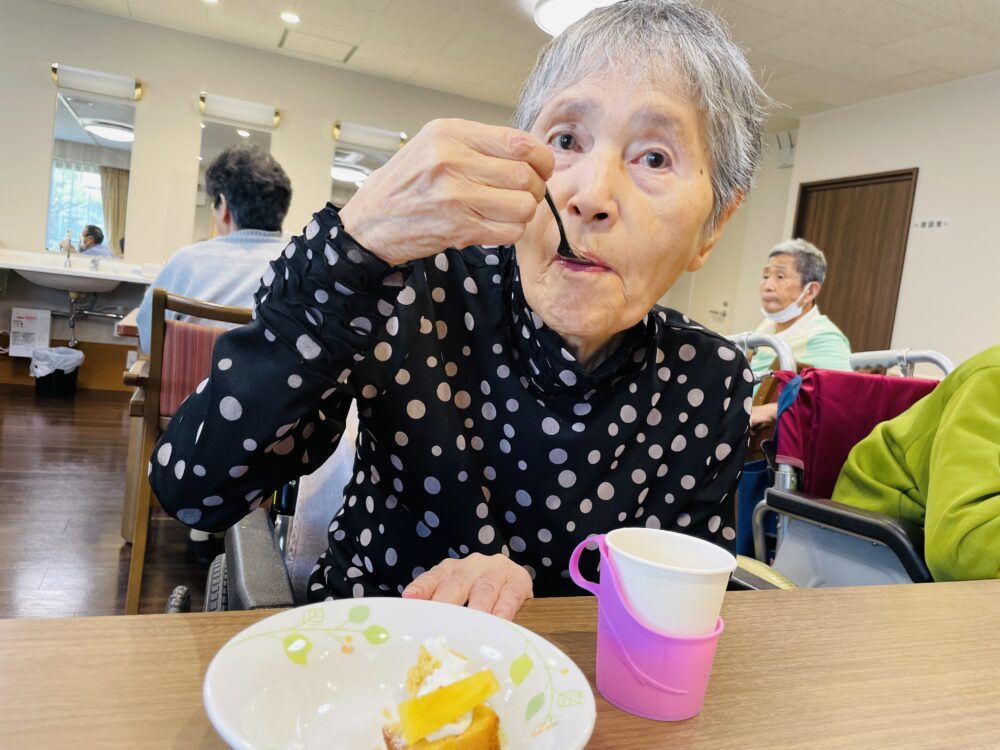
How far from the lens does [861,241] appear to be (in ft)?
20.4

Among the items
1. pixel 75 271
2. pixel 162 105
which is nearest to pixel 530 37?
pixel 162 105

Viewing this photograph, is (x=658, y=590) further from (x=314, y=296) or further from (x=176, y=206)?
(x=176, y=206)

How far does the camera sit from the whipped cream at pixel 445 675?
0.45 m

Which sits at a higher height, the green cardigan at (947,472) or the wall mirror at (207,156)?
the wall mirror at (207,156)

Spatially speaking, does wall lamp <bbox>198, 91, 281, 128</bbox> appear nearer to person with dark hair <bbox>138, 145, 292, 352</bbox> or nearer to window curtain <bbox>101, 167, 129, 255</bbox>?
window curtain <bbox>101, 167, 129, 255</bbox>

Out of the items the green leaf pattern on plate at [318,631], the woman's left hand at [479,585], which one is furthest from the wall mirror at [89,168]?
the green leaf pattern on plate at [318,631]

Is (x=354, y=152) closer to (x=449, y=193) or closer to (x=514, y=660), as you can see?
(x=449, y=193)

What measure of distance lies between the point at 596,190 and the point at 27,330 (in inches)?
251

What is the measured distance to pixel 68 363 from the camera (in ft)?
17.8

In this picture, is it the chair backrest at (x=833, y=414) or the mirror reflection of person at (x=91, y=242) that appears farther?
the mirror reflection of person at (x=91, y=242)

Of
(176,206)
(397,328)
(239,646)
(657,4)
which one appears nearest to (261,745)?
(239,646)

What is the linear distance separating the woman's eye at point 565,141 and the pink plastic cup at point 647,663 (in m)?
0.53

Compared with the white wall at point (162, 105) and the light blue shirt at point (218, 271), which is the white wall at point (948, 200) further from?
the light blue shirt at point (218, 271)

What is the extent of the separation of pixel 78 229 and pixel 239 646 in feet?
21.9
